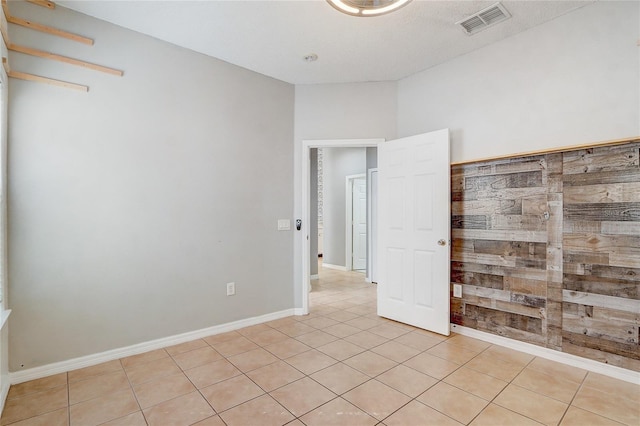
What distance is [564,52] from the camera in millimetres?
2562

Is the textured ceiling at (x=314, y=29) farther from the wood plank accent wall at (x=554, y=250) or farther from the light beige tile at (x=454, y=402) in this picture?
the light beige tile at (x=454, y=402)

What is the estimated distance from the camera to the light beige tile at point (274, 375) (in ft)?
7.37

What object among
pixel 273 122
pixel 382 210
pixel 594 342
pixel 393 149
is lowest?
pixel 594 342

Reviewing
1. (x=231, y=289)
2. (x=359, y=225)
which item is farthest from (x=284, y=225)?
(x=359, y=225)

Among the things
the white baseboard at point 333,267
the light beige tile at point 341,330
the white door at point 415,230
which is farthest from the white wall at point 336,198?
the light beige tile at point 341,330

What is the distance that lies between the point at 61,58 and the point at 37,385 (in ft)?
7.78

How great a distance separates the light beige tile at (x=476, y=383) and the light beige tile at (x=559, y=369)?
1.46 feet

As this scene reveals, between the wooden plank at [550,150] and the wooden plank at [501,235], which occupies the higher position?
the wooden plank at [550,150]

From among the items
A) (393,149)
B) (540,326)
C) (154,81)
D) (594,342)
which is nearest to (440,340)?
(540,326)

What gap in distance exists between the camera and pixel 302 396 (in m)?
2.10

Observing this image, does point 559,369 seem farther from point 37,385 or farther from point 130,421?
point 37,385

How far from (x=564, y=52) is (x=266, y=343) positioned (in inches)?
139

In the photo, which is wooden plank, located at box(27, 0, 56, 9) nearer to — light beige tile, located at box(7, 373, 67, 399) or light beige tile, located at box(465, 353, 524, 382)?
light beige tile, located at box(7, 373, 67, 399)

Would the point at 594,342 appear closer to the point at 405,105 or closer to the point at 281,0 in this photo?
the point at 405,105
